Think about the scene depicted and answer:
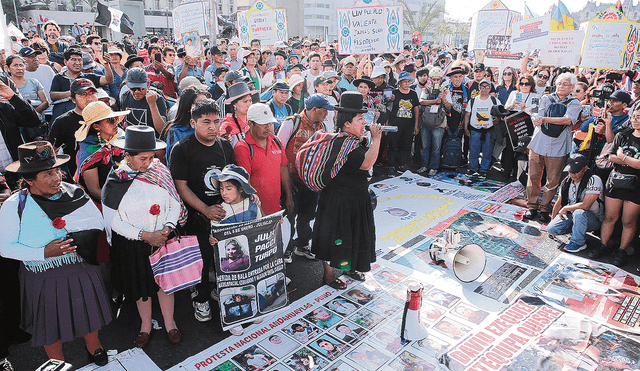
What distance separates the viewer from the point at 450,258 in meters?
3.84

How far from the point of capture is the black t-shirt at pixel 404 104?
6992 mm

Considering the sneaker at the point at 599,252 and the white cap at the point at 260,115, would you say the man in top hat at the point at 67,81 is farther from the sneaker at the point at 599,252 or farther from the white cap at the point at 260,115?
the sneaker at the point at 599,252

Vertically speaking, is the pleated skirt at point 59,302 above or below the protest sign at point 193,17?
below

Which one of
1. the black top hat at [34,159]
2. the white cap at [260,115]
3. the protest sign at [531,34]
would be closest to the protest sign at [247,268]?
the white cap at [260,115]

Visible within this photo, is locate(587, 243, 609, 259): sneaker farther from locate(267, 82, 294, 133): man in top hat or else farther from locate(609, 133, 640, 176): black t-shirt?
locate(267, 82, 294, 133): man in top hat

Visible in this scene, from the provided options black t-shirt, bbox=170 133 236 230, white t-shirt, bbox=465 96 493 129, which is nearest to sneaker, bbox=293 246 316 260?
black t-shirt, bbox=170 133 236 230

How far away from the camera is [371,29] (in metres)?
7.15

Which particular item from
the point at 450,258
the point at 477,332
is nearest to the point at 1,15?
the point at 450,258

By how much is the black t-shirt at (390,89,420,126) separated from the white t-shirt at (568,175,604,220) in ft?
9.66

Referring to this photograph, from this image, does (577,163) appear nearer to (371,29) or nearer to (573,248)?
(573,248)

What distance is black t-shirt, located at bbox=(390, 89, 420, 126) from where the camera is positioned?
699 centimetres

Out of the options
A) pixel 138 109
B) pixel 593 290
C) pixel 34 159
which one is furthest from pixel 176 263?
pixel 593 290

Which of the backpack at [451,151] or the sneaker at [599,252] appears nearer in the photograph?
the sneaker at [599,252]

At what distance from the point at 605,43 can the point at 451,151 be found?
3.23 m
